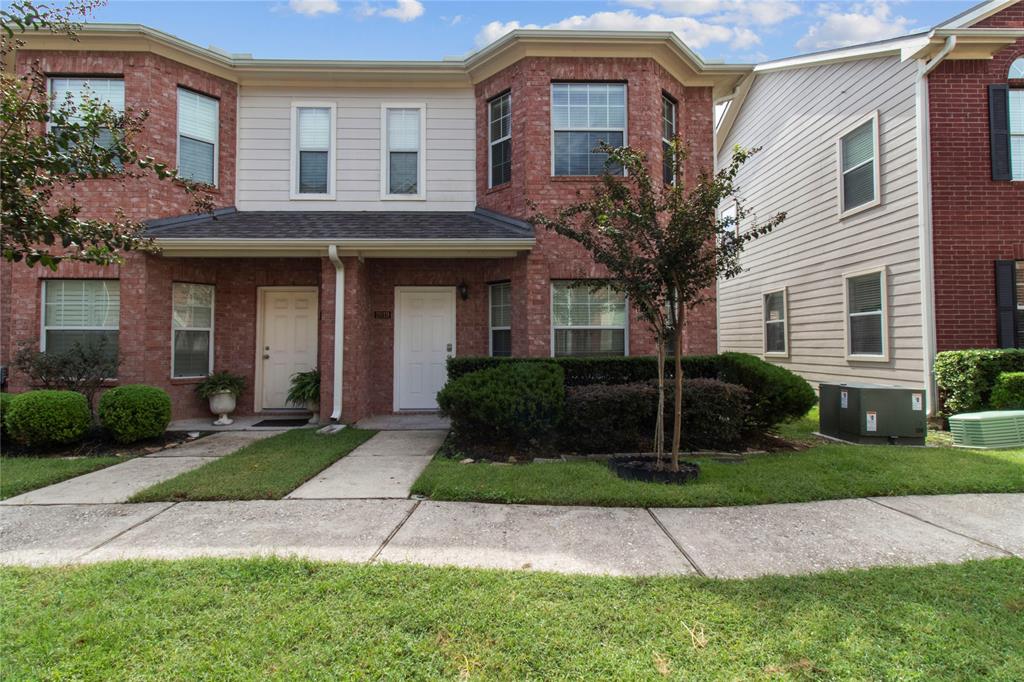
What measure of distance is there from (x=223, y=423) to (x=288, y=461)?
11.1 feet

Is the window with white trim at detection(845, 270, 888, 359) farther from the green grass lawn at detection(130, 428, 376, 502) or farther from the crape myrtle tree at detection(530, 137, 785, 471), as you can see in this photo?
the green grass lawn at detection(130, 428, 376, 502)

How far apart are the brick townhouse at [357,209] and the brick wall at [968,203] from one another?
3278 mm

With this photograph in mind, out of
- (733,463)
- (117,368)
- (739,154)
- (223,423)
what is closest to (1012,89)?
(739,154)

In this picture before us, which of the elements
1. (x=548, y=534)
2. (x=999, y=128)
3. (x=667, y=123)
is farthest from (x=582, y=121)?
(x=548, y=534)

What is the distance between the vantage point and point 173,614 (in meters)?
2.45

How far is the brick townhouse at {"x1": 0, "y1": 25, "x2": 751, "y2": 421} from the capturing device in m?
7.83

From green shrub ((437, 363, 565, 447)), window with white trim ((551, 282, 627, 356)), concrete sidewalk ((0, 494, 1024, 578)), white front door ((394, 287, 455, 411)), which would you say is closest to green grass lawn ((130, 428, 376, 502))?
concrete sidewalk ((0, 494, 1024, 578))

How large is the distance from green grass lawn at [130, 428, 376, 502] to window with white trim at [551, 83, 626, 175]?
5.54m

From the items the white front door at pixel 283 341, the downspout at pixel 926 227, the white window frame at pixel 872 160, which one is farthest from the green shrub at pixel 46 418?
the white window frame at pixel 872 160

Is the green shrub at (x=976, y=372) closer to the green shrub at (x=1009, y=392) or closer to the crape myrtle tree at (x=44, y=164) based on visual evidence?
the green shrub at (x=1009, y=392)

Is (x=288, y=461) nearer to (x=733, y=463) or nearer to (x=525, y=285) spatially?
(x=525, y=285)

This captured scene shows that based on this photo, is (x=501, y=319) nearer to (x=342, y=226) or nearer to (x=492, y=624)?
(x=342, y=226)

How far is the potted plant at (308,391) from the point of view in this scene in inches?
320

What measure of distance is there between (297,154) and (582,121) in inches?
209
